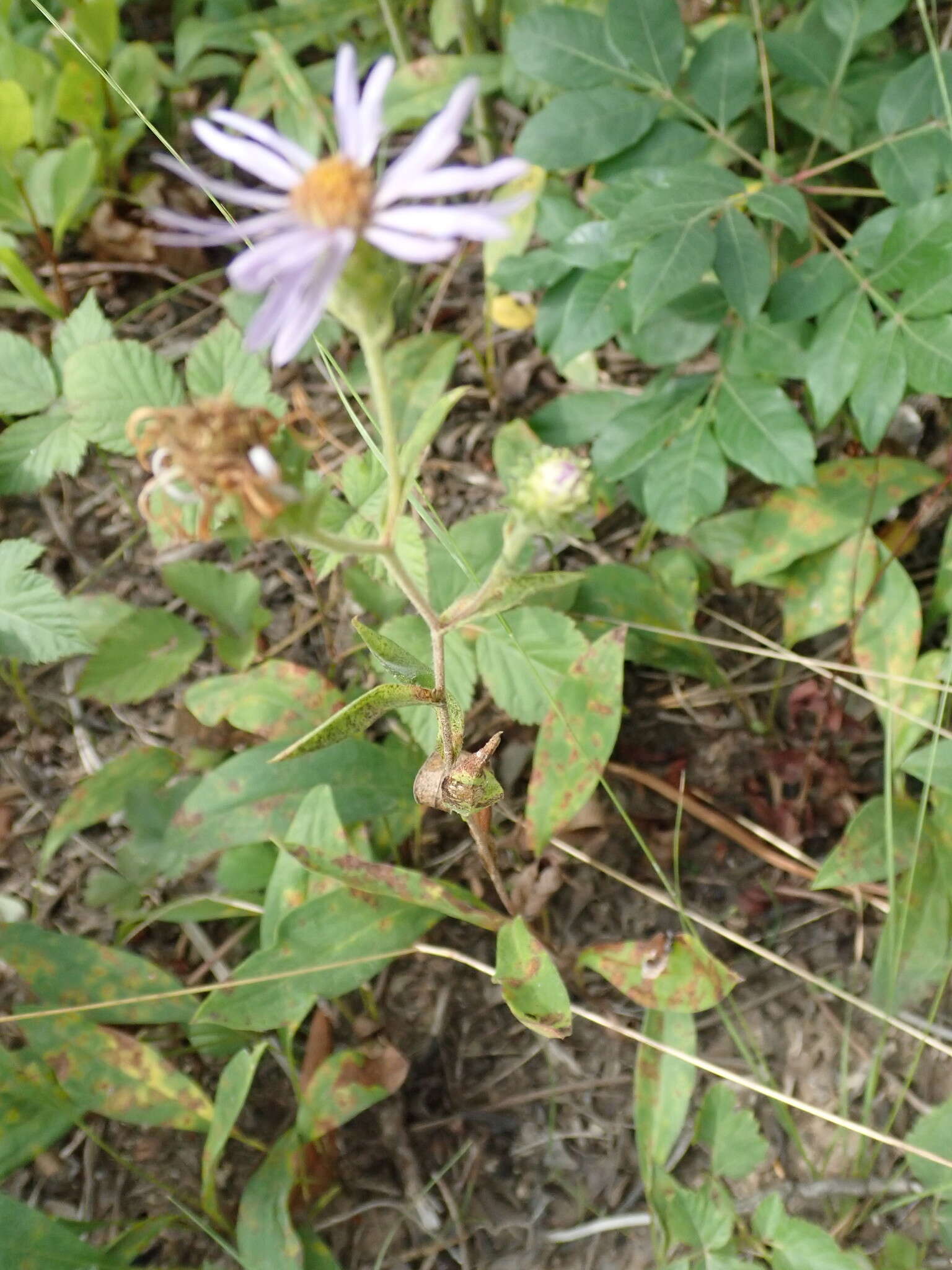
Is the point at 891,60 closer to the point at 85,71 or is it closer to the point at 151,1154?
the point at 85,71

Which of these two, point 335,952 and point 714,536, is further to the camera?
point 714,536

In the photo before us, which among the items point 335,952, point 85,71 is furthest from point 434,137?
point 85,71

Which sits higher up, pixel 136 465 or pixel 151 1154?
pixel 136 465

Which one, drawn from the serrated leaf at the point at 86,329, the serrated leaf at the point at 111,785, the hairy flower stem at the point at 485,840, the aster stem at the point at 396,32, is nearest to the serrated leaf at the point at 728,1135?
the hairy flower stem at the point at 485,840

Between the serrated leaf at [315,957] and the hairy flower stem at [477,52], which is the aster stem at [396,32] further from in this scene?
the serrated leaf at [315,957]

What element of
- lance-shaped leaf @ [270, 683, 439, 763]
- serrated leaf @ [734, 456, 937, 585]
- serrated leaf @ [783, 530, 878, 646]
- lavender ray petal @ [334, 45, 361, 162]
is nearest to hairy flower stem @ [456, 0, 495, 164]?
serrated leaf @ [734, 456, 937, 585]

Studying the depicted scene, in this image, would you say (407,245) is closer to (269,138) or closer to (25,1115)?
(269,138)

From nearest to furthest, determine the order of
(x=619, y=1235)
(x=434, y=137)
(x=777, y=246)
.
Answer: (x=434, y=137) → (x=619, y=1235) → (x=777, y=246)

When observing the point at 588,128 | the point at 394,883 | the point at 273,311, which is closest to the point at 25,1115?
the point at 394,883
